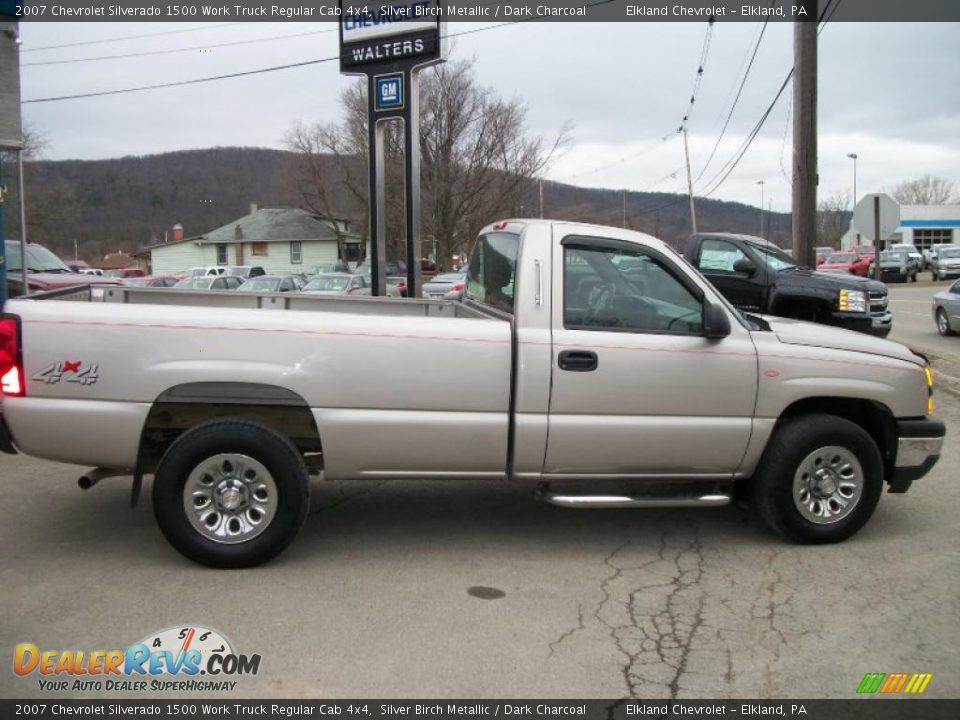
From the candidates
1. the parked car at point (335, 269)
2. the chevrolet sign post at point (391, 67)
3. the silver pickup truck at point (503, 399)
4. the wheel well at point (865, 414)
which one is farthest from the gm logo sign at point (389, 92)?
the parked car at point (335, 269)

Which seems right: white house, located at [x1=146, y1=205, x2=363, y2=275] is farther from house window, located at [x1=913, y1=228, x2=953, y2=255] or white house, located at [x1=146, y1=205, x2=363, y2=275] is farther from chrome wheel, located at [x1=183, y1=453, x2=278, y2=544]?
chrome wheel, located at [x1=183, y1=453, x2=278, y2=544]

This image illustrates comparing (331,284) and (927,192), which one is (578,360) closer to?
(331,284)

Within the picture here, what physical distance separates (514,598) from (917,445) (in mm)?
2781

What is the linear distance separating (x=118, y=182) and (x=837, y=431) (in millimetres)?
111284

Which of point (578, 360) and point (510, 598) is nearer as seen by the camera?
point (510, 598)

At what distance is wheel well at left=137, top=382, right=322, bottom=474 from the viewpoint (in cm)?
477

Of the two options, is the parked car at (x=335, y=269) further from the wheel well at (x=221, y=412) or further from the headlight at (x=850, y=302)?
the wheel well at (x=221, y=412)

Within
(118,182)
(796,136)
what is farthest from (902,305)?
(118,182)

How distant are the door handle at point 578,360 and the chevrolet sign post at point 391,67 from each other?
185 inches

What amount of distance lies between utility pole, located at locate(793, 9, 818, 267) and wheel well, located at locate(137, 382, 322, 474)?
9994mm

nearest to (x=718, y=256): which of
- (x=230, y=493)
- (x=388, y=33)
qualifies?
(x=388, y=33)

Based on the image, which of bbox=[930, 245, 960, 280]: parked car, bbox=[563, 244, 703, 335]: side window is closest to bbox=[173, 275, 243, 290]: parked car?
bbox=[563, 244, 703, 335]: side window

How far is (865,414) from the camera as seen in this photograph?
18.3 ft

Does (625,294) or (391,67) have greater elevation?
(391,67)
